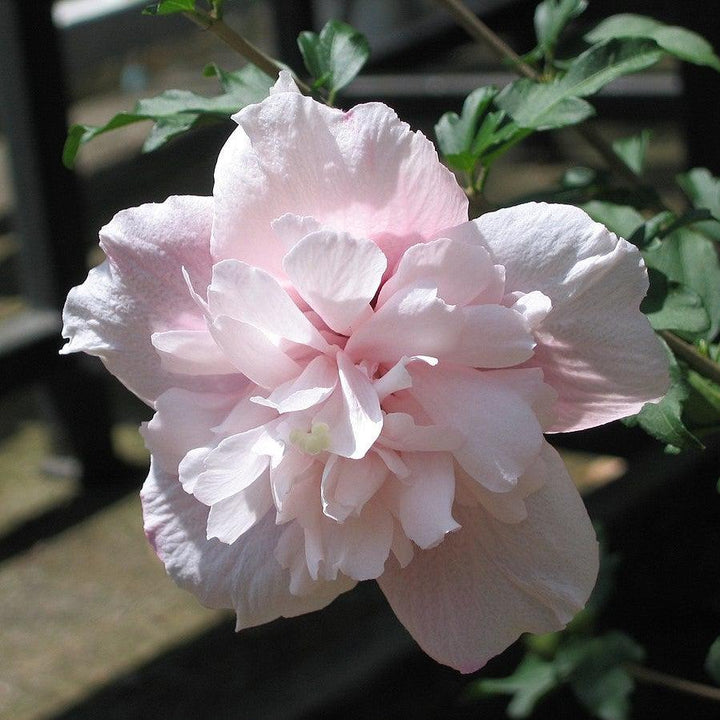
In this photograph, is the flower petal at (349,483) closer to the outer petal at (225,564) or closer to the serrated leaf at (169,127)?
the outer petal at (225,564)

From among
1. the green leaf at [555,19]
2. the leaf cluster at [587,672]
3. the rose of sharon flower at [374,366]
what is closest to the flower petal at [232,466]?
the rose of sharon flower at [374,366]

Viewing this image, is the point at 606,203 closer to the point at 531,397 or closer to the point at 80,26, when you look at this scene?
the point at 531,397

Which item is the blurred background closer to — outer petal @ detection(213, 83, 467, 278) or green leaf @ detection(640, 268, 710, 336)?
green leaf @ detection(640, 268, 710, 336)

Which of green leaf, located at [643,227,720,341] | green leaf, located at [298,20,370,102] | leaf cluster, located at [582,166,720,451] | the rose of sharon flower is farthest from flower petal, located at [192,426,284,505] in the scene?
green leaf, located at [643,227,720,341]

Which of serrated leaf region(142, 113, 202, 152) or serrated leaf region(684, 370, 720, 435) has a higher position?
serrated leaf region(142, 113, 202, 152)

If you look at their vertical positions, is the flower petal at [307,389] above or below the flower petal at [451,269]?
below

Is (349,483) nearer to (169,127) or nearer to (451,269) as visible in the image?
(451,269)

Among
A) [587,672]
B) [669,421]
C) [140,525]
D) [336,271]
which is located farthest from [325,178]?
[140,525]
